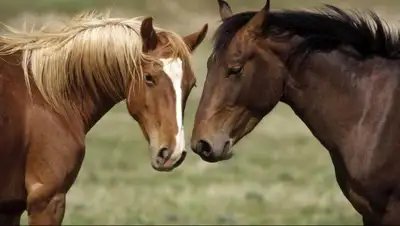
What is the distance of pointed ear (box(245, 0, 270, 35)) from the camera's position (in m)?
7.53

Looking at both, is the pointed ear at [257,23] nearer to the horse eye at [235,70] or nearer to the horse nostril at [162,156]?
the horse eye at [235,70]

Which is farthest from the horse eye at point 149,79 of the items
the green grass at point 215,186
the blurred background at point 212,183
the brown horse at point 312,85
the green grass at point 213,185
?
the green grass at point 215,186

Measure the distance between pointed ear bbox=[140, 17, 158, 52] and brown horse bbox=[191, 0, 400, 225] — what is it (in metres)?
0.50

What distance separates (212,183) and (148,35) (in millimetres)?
8283

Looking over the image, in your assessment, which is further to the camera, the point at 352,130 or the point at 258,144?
the point at 258,144

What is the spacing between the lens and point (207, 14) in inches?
898

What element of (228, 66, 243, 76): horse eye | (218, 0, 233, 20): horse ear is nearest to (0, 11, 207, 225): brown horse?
(228, 66, 243, 76): horse eye

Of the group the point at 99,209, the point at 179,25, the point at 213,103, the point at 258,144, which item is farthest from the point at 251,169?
the point at 213,103

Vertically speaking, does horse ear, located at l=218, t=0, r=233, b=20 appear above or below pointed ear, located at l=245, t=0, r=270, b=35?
below

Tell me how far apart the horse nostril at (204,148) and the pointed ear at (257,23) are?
0.81 m

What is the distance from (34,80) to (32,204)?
820 millimetres

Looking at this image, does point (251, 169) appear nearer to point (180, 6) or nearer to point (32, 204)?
point (180, 6)

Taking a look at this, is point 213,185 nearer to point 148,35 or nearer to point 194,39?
point 194,39

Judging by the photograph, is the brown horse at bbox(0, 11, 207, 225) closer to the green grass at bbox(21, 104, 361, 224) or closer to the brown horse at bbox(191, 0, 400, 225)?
the brown horse at bbox(191, 0, 400, 225)
